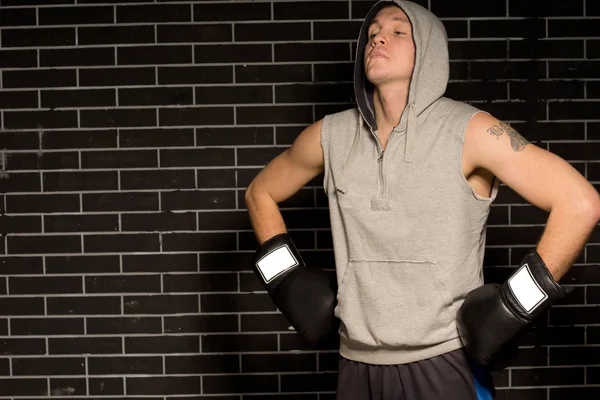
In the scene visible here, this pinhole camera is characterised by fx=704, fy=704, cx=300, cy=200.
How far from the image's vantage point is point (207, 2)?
3545 millimetres

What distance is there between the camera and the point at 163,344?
3.64m

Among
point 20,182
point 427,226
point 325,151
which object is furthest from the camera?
point 20,182

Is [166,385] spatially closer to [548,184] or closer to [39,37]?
[39,37]

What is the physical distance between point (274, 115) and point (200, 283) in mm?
943

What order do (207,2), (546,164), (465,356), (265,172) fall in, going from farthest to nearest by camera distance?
(207,2) → (265,172) → (465,356) → (546,164)

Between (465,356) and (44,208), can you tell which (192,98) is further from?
(465,356)

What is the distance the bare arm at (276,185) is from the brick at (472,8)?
4.35 ft

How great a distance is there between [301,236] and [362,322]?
134cm

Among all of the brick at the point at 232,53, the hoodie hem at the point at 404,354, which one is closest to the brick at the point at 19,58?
the brick at the point at 232,53

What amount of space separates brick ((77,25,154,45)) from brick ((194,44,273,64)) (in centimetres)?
27

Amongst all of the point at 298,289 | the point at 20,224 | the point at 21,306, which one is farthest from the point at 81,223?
the point at 298,289

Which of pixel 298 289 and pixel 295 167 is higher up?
pixel 295 167

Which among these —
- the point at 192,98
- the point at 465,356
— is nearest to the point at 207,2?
the point at 192,98

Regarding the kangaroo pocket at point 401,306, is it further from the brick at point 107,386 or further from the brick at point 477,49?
the brick at point 107,386
